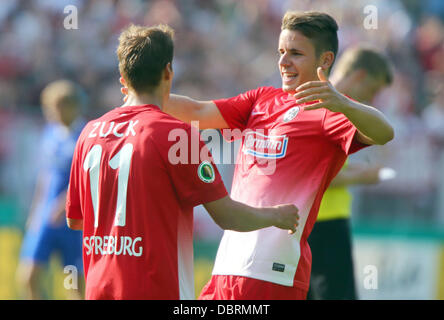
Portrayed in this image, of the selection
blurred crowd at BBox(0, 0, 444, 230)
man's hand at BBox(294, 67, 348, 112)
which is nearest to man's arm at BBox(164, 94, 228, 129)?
man's hand at BBox(294, 67, 348, 112)

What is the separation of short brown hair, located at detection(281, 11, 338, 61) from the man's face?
31mm

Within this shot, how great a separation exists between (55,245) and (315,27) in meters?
4.59

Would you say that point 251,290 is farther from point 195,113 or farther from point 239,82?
point 239,82

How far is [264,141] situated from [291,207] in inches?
28.5

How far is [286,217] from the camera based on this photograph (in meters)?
3.55

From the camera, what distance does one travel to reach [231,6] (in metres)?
12.3

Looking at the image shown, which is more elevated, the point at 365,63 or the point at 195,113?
the point at 365,63

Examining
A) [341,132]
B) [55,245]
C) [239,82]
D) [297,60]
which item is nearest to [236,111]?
[297,60]

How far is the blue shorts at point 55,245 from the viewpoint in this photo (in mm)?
7660

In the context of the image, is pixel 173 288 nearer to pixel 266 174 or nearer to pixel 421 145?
pixel 266 174

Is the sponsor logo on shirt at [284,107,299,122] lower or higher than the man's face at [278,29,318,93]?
lower

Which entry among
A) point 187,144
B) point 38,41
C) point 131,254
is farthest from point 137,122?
point 38,41

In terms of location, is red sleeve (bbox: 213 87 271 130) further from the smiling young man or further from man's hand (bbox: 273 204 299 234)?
man's hand (bbox: 273 204 299 234)

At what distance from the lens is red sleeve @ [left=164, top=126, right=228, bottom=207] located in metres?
3.39
